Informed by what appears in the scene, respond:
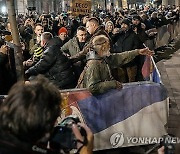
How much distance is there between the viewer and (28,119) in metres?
1.73

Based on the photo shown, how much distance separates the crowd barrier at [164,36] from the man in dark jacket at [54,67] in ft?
24.0

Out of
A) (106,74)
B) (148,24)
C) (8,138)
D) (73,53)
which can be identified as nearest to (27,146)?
(8,138)

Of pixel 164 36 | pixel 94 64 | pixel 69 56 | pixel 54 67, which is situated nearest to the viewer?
pixel 94 64

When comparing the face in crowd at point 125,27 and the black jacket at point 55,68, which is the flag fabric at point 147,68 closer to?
the face in crowd at point 125,27

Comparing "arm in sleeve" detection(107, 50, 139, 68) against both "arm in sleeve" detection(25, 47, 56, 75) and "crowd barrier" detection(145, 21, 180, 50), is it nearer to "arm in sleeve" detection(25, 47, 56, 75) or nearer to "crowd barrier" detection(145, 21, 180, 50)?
"arm in sleeve" detection(25, 47, 56, 75)

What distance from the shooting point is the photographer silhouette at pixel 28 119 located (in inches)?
66.5

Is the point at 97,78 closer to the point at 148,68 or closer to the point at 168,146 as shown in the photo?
the point at 148,68

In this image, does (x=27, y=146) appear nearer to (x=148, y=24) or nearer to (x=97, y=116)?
(x=97, y=116)

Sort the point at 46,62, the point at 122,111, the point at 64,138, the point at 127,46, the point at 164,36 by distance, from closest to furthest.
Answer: the point at 64,138
the point at 122,111
the point at 46,62
the point at 127,46
the point at 164,36

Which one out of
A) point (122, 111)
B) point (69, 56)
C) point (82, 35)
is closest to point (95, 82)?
point (122, 111)

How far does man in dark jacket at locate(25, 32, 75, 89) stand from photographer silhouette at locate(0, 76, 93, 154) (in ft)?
11.7

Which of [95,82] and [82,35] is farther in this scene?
[82,35]

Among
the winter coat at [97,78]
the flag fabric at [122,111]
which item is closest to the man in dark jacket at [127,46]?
the flag fabric at [122,111]

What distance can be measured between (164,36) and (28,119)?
1434 centimetres
